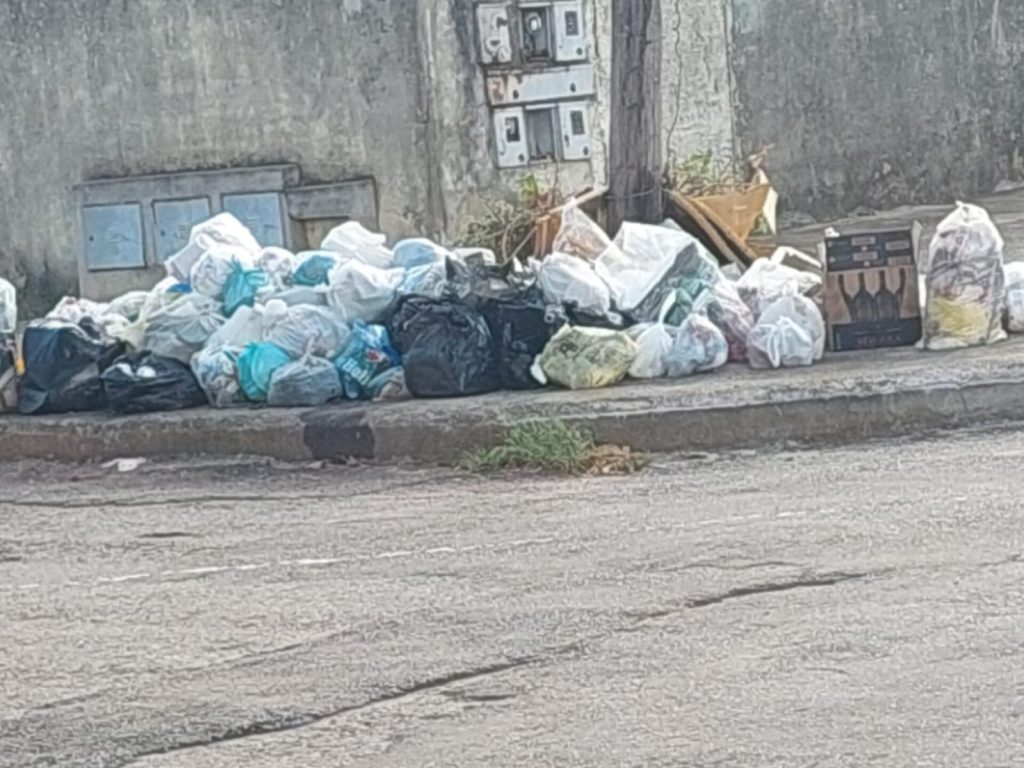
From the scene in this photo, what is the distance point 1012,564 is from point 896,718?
1.34m

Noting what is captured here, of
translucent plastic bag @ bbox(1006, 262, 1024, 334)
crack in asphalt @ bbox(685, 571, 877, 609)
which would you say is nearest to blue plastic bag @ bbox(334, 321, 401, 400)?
translucent plastic bag @ bbox(1006, 262, 1024, 334)

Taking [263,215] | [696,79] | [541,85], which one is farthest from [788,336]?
[696,79]

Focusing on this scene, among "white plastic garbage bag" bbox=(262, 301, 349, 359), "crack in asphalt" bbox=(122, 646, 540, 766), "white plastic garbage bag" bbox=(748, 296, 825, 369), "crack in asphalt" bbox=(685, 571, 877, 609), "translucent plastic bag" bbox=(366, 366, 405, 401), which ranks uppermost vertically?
"white plastic garbage bag" bbox=(262, 301, 349, 359)

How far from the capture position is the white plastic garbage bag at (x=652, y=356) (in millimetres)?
8297

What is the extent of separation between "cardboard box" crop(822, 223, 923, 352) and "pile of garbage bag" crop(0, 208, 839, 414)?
0.19 metres

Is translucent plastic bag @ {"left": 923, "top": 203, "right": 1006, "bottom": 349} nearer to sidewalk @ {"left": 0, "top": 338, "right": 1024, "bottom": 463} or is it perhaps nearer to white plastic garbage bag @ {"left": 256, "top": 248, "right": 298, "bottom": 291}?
sidewalk @ {"left": 0, "top": 338, "right": 1024, "bottom": 463}

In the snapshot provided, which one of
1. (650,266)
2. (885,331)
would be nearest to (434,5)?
(650,266)

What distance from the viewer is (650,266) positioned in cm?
893

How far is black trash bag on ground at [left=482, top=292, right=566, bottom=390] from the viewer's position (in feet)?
27.4

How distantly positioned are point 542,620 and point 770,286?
4.00m

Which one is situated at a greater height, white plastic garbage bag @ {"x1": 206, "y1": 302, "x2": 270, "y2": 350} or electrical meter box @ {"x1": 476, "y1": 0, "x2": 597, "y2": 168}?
electrical meter box @ {"x1": 476, "y1": 0, "x2": 597, "y2": 168}

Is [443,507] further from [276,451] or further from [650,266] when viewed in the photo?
[650,266]

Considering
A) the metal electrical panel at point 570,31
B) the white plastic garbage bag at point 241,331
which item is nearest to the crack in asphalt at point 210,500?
the white plastic garbage bag at point 241,331

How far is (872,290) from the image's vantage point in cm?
845
